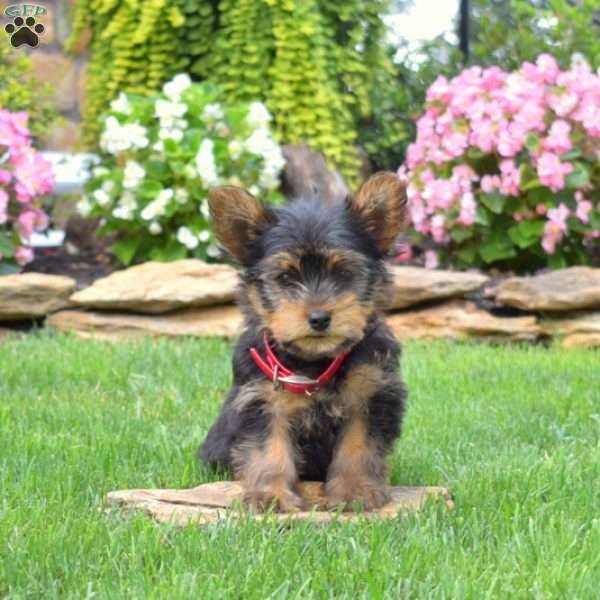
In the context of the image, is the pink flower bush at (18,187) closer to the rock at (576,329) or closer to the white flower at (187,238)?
the white flower at (187,238)

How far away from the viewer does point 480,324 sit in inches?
322

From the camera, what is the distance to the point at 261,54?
9883mm

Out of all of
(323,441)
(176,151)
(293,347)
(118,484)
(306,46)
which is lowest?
(118,484)

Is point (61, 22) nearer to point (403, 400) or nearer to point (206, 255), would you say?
point (206, 255)

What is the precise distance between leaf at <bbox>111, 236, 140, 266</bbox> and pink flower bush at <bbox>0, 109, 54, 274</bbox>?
629 millimetres

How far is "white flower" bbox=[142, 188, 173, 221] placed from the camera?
338 inches

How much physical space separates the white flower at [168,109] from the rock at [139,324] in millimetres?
1728

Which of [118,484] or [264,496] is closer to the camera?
[264,496]

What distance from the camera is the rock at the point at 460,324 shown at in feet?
26.7

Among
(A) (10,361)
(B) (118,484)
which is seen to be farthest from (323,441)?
(A) (10,361)

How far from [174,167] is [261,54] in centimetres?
183

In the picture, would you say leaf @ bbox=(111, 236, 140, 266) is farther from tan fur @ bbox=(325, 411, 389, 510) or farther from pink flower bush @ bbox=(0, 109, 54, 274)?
tan fur @ bbox=(325, 411, 389, 510)

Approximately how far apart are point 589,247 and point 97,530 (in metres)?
7.03

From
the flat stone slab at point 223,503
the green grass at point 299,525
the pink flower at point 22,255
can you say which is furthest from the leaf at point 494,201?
the flat stone slab at point 223,503
